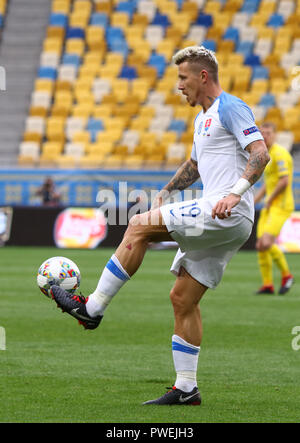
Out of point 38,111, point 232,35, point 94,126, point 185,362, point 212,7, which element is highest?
point 212,7

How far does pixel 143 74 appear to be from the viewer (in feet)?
101

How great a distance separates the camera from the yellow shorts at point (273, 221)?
12.5 m

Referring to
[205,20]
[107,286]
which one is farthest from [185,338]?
[205,20]

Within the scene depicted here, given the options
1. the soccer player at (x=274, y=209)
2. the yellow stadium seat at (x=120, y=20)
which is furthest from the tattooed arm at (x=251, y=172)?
the yellow stadium seat at (x=120, y=20)

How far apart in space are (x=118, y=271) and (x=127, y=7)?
1145 inches

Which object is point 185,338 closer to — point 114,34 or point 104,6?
point 114,34

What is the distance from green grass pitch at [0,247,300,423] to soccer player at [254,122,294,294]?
44cm

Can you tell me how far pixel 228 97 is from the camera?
5527 mm

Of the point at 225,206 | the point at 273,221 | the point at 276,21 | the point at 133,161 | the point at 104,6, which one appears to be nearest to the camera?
the point at 225,206

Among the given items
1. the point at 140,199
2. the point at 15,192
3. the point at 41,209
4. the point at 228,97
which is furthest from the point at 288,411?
the point at 15,192

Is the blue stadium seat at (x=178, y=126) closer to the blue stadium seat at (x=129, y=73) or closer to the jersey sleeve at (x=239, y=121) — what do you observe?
the blue stadium seat at (x=129, y=73)

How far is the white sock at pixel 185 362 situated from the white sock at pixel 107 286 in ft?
2.27

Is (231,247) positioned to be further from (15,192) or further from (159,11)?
(159,11)

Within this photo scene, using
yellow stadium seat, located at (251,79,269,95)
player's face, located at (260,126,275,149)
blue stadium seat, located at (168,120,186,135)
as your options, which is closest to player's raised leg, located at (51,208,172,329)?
player's face, located at (260,126,275,149)
